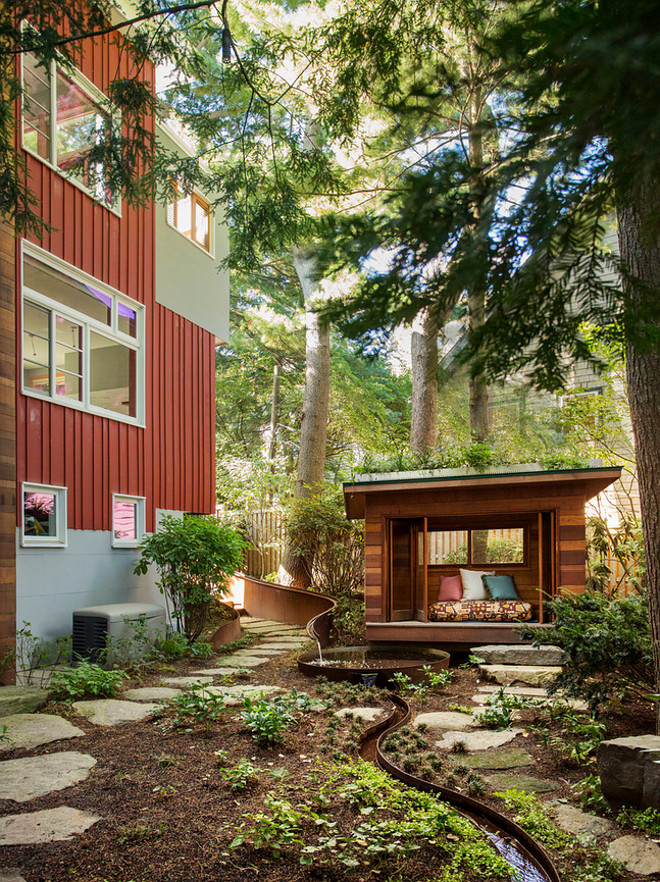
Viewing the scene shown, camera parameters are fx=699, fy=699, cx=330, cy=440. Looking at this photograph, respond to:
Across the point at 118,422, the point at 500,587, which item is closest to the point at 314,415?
the point at 118,422

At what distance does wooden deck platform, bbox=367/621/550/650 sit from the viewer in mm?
7656

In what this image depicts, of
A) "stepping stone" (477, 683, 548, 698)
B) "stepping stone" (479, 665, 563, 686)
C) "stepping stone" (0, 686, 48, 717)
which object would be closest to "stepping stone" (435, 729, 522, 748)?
"stepping stone" (477, 683, 548, 698)

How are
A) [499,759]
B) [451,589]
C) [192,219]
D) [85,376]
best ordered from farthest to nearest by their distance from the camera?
1. [192,219]
2. [451,589]
3. [85,376]
4. [499,759]

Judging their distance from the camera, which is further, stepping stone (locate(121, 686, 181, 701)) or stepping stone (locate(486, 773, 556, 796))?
stepping stone (locate(121, 686, 181, 701))

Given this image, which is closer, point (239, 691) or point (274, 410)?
point (239, 691)

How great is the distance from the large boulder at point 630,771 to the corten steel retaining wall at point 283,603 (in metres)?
7.43

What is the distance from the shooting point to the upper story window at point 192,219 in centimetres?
1074

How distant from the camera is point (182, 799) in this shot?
3.24 m

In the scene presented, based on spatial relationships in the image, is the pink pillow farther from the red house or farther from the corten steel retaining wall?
the red house

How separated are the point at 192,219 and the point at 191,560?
5876mm

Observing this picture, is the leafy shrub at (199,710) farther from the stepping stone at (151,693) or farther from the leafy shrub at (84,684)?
the leafy shrub at (84,684)

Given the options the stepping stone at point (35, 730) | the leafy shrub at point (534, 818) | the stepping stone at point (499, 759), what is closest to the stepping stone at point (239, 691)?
the stepping stone at point (35, 730)

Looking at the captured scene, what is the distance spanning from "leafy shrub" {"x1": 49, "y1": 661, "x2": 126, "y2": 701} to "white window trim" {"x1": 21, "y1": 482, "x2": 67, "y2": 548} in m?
1.62

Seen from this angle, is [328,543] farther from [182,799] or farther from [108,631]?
[182,799]
